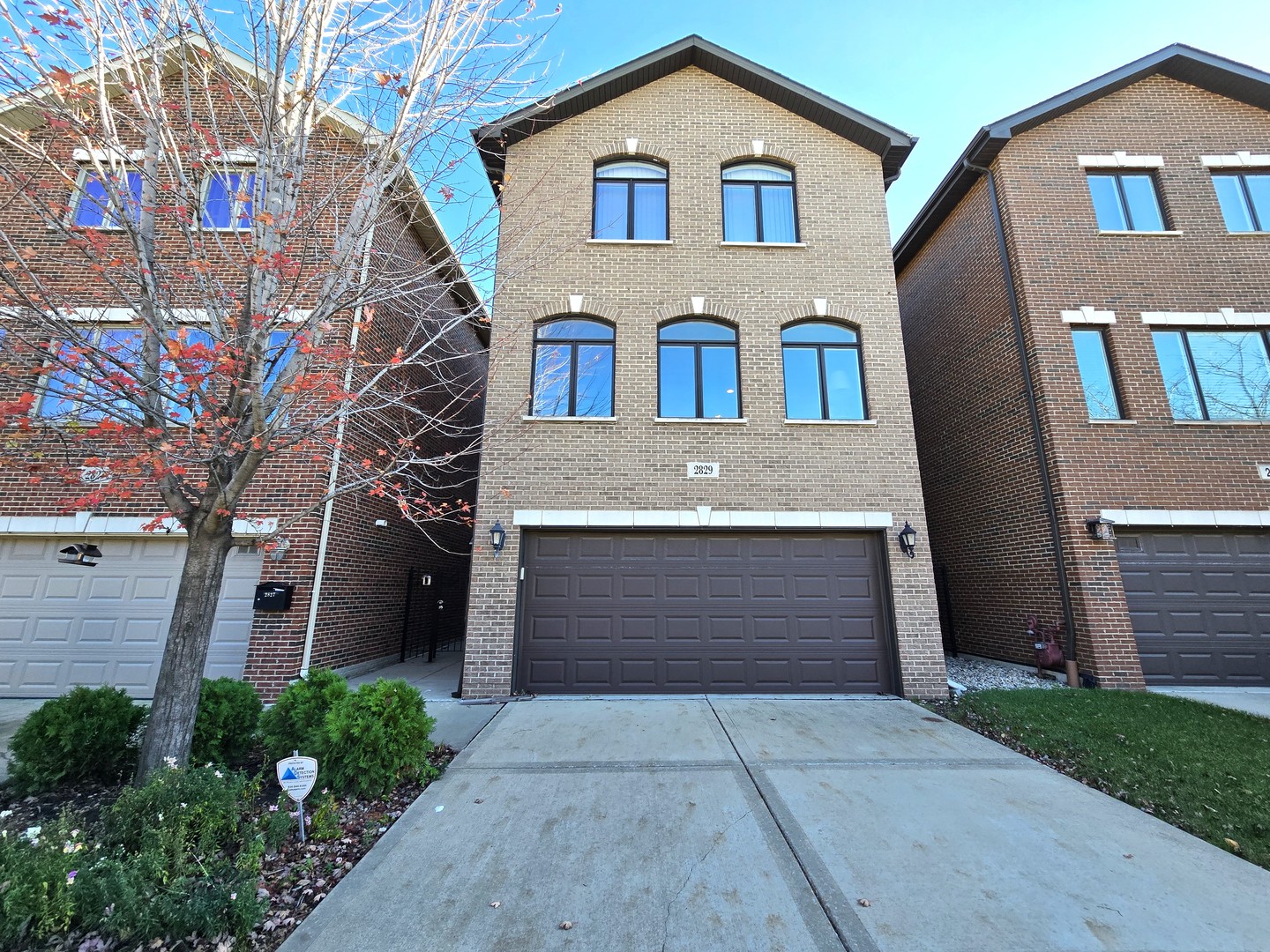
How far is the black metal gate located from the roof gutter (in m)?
10.7

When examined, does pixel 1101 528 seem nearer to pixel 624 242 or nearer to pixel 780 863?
pixel 780 863

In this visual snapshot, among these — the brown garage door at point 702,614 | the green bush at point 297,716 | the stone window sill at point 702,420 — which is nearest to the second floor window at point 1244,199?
the brown garage door at point 702,614

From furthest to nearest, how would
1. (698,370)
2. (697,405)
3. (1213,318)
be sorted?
1. (1213,318)
2. (698,370)
3. (697,405)

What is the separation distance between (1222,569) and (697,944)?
33.5 ft

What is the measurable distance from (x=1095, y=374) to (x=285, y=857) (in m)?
11.9

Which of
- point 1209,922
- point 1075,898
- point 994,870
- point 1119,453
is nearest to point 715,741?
point 994,870

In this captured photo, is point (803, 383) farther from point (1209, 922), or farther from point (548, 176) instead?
point (1209, 922)

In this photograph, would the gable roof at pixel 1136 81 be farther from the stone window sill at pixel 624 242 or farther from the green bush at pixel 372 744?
the green bush at pixel 372 744

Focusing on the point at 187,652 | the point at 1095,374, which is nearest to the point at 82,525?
the point at 187,652

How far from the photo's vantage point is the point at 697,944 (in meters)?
2.72

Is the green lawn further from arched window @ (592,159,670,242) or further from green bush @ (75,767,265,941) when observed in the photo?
arched window @ (592,159,670,242)

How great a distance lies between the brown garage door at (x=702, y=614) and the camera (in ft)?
25.2

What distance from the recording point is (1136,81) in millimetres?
10148

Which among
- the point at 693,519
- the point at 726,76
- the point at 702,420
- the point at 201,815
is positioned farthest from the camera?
the point at 726,76
